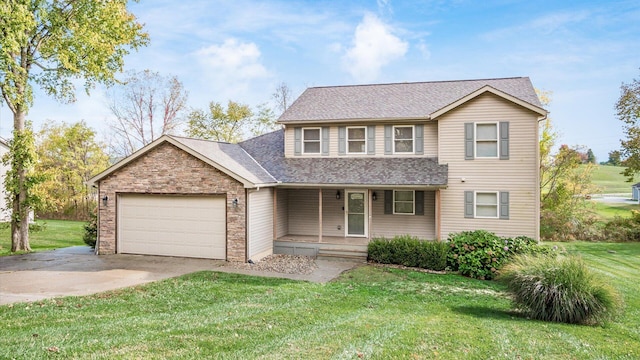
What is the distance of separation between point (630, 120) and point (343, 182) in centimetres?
1883

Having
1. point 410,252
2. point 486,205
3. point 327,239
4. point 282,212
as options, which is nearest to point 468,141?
point 486,205

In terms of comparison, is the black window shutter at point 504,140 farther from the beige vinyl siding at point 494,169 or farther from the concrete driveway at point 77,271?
the concrete driveway at point 77,271

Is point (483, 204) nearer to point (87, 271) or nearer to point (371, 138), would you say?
point (371, 138)

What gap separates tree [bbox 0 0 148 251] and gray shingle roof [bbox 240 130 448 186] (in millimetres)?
8350

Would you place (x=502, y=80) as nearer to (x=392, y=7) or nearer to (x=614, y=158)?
(x=392, y=7)

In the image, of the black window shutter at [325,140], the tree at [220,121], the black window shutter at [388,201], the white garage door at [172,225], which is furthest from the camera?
the tree at [220,121]

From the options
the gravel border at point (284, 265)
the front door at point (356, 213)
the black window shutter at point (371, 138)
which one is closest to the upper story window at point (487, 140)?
the black window shutter at point (371, 138)

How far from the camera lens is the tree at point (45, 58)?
15148 mm

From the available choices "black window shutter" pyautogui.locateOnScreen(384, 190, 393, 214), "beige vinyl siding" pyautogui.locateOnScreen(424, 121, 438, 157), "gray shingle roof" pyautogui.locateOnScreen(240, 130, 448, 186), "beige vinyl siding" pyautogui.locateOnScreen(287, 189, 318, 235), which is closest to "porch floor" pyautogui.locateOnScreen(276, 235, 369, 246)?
"beige vinyl siding" pyautogui.locateOnScreen(287, 189, 318, 235)

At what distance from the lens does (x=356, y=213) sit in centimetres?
1648

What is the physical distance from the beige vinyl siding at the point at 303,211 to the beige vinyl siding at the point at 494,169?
5.22 meters

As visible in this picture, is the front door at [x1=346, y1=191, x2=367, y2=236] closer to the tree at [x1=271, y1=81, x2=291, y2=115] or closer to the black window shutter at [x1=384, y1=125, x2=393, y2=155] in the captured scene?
the black window shutter at [x1=384, y1=125, x2=393, y2=155]

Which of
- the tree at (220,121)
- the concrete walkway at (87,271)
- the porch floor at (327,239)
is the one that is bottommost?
the concrete walkway at (87,271)

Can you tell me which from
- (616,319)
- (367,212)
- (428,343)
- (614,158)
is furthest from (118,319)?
(614,158)
